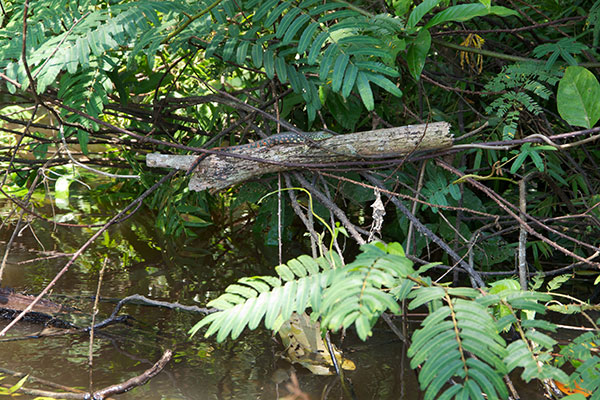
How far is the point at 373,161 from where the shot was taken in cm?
214

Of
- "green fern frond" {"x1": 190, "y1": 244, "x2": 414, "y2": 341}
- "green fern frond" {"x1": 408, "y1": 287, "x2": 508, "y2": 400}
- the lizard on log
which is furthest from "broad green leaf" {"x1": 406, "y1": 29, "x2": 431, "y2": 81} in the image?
"green fern frond" {"x1": 408, "y1": 287, "x2": 508, "y2": 400}

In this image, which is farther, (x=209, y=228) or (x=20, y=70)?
(x=209, y=228)

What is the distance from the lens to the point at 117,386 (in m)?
1.85

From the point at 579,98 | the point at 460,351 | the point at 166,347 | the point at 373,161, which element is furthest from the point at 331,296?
the point at 579,98

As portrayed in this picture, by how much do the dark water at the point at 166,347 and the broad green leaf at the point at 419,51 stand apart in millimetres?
1112

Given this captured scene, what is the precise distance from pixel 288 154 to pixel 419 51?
63cm

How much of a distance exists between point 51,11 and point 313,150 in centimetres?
123

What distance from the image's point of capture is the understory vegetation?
4.29 feet

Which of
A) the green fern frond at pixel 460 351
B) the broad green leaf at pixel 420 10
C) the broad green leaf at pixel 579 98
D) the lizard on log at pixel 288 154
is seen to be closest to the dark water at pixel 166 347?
the lizard on log at pixel 288 154

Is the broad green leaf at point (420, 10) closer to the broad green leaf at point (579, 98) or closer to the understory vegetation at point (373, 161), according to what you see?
the understory vegetation at point (373, 161)

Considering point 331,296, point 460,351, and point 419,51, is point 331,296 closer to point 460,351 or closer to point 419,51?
point 460,351

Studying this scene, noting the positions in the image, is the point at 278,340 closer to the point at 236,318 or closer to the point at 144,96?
the point at 236,318

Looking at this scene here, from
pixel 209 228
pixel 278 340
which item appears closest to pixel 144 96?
pixel 209 228

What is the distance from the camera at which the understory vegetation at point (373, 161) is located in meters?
1.31
